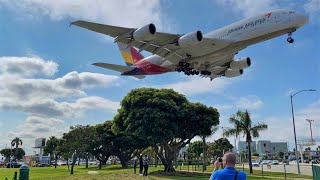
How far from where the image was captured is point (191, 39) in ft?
86.3

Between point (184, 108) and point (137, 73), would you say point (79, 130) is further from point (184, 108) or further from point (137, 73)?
point (137, 73)

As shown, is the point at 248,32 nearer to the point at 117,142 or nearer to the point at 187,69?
the point at 187,69

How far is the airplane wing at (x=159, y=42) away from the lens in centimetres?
2539

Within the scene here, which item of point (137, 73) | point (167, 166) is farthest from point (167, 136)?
point (137, 73)

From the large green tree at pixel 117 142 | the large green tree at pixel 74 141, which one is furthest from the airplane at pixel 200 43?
the large green tree at pixel 117 142

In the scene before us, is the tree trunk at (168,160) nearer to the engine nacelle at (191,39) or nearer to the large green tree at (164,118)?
the large green tree at (164,118)

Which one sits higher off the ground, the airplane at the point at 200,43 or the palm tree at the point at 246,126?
the airplane at the point at 200,43

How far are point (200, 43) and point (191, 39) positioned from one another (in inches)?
57.4

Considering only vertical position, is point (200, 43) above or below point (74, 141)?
above

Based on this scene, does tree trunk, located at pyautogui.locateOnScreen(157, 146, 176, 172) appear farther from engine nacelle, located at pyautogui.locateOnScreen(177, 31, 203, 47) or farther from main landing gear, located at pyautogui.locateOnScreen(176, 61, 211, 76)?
engine nacelle, located at pyautogui.locateOnScreen(177, 31, 203, 47)

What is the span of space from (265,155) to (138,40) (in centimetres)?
15534

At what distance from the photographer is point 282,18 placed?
82.1 feet

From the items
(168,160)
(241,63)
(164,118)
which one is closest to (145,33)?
(241,63)

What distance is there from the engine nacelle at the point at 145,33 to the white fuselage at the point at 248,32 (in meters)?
4.24
